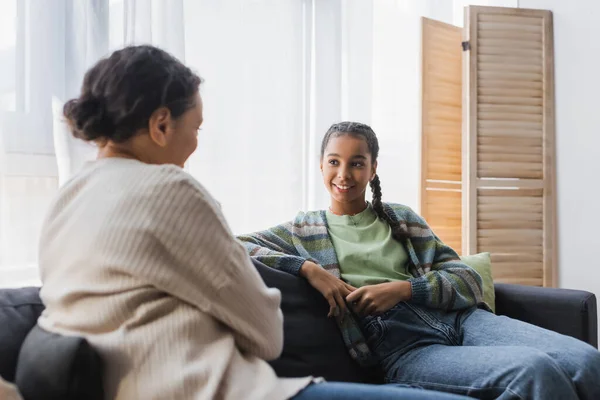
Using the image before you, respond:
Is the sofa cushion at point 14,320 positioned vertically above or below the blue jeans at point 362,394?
above

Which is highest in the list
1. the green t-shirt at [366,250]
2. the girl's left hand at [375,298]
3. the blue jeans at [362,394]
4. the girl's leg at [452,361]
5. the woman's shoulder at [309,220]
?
the woman's shoulder at [309,220]

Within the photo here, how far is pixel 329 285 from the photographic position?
156 cm

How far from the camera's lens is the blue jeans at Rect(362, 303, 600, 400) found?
4.25 ft

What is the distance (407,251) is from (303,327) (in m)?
0.44

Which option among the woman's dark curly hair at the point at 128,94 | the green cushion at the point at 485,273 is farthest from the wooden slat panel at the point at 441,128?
the woman's dark curly hair at the point at 128,94

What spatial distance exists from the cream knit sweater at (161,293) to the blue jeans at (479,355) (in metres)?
0.57

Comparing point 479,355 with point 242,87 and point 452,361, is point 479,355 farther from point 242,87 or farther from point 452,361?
point 242,87

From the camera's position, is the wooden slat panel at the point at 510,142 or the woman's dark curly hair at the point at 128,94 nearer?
the woman's dark curly hair at the point at 128,94

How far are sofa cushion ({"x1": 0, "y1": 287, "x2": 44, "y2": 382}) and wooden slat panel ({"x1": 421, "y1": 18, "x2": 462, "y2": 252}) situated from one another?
2.13 m

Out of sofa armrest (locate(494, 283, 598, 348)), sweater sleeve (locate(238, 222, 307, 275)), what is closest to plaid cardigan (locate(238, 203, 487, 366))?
sweater sleeve (locate(238, 222, 307, 275))

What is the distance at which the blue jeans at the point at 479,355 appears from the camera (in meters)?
1.29

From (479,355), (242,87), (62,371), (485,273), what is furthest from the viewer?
(242,87)

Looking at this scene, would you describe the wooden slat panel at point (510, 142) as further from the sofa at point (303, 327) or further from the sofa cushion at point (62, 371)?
the sofa cushion at point (62, 371)

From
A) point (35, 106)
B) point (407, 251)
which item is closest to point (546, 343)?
point (407, 251)
